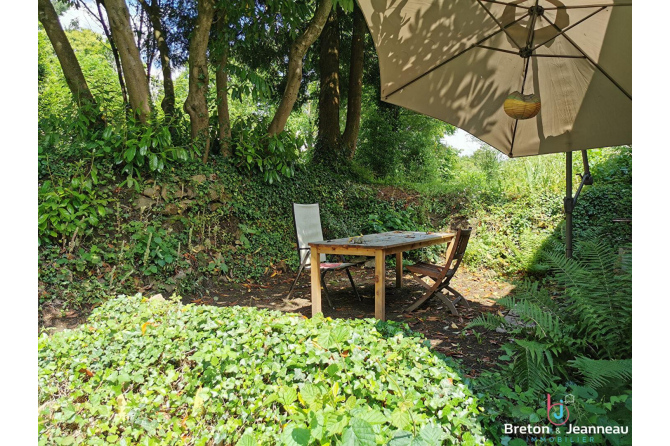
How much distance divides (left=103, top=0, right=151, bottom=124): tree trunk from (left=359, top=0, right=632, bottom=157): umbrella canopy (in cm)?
367

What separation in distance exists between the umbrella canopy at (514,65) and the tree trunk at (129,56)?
3.67 metres

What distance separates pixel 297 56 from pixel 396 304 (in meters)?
4.26

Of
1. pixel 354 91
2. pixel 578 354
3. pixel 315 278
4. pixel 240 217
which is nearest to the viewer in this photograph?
pixel 578 354

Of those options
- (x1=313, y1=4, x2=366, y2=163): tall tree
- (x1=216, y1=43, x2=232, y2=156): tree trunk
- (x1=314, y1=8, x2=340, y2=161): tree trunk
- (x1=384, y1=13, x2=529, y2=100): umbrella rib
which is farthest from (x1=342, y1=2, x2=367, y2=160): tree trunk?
(x1=384, y1=13, x2=529, y2=100): umbrella rib

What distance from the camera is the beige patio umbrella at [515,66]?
10.5 ft

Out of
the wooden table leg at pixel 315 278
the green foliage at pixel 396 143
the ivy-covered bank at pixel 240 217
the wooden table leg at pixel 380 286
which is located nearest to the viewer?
the wooden table leg at pixel 380 286

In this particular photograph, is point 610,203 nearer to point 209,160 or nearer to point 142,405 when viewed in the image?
point 209,160

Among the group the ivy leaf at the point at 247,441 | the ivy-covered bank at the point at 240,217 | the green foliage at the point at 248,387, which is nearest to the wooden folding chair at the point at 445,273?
the green foliage at the point at 248,387

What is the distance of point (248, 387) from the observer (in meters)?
2.30

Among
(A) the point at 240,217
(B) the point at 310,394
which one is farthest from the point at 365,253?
(A) the point at 240,217

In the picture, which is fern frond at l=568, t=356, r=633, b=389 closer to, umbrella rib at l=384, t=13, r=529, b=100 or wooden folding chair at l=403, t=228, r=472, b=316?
wooden folding chair at l=403, t=228, r=472, b=316

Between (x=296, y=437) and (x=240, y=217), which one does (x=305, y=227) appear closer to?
(x=240, y=217)

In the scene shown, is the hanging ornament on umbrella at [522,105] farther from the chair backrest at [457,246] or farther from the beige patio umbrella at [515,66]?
the chair backrest at [457,246]
